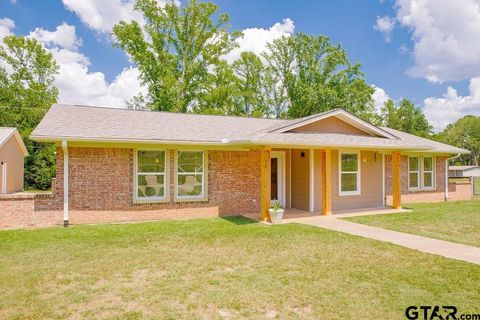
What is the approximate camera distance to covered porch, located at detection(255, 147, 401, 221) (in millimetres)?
12422

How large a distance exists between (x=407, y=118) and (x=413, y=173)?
158 feet

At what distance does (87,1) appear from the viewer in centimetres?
1922

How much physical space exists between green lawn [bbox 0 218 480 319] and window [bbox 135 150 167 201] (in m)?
2.73

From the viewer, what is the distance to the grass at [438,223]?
8.60 m

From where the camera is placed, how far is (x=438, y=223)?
33.7 ft

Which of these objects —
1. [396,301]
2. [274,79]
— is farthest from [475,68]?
[396,301]

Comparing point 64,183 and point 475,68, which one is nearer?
point 64,183

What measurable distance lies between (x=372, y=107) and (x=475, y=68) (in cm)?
1529

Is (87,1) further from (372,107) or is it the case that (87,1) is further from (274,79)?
(372,107)

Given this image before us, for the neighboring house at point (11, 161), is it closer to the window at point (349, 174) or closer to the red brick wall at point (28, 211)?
the red brick wall at point (28, 211)

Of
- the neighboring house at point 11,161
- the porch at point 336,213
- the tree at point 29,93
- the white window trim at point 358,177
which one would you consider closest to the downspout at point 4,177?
the neighboring house at point 11,161

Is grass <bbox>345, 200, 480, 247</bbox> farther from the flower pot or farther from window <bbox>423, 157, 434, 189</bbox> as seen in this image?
window <bbox>423, 157, 434, 189</bbox>

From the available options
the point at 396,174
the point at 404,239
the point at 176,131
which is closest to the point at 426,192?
the point at 396,174

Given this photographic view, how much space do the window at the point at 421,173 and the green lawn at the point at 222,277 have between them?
31.9 ft
